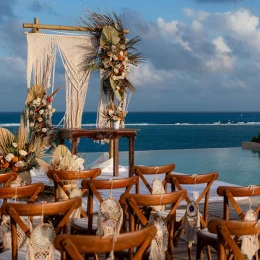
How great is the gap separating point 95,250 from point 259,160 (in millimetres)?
9533

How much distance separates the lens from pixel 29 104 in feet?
28.6

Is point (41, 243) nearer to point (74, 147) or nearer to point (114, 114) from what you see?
point (74, 147)

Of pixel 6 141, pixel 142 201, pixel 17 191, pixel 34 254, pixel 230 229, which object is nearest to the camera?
pixel 230 229

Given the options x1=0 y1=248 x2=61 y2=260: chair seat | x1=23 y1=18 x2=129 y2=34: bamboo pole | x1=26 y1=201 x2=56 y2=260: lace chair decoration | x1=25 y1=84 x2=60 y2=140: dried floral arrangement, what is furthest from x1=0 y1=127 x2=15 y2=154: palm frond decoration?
x1=26 y1=201 x2=56 y2=260: lace chair decoration

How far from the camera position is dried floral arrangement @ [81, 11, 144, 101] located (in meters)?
8.98

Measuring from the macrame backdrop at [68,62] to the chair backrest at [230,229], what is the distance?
6203 millimetres

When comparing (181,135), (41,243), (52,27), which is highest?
(52,27)

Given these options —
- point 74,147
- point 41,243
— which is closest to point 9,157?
point 74,147

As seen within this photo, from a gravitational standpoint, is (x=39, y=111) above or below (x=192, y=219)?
above

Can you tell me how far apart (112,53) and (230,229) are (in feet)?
20.4

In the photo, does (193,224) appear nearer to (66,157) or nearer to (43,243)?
(43,243)

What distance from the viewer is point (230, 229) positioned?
9.91 ft

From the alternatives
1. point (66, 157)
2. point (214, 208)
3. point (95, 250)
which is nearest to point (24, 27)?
point (66, 157)

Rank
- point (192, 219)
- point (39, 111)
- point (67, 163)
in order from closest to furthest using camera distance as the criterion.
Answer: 1. point (192, 219)
2. point (67, 163)
3. point (39, 111)
